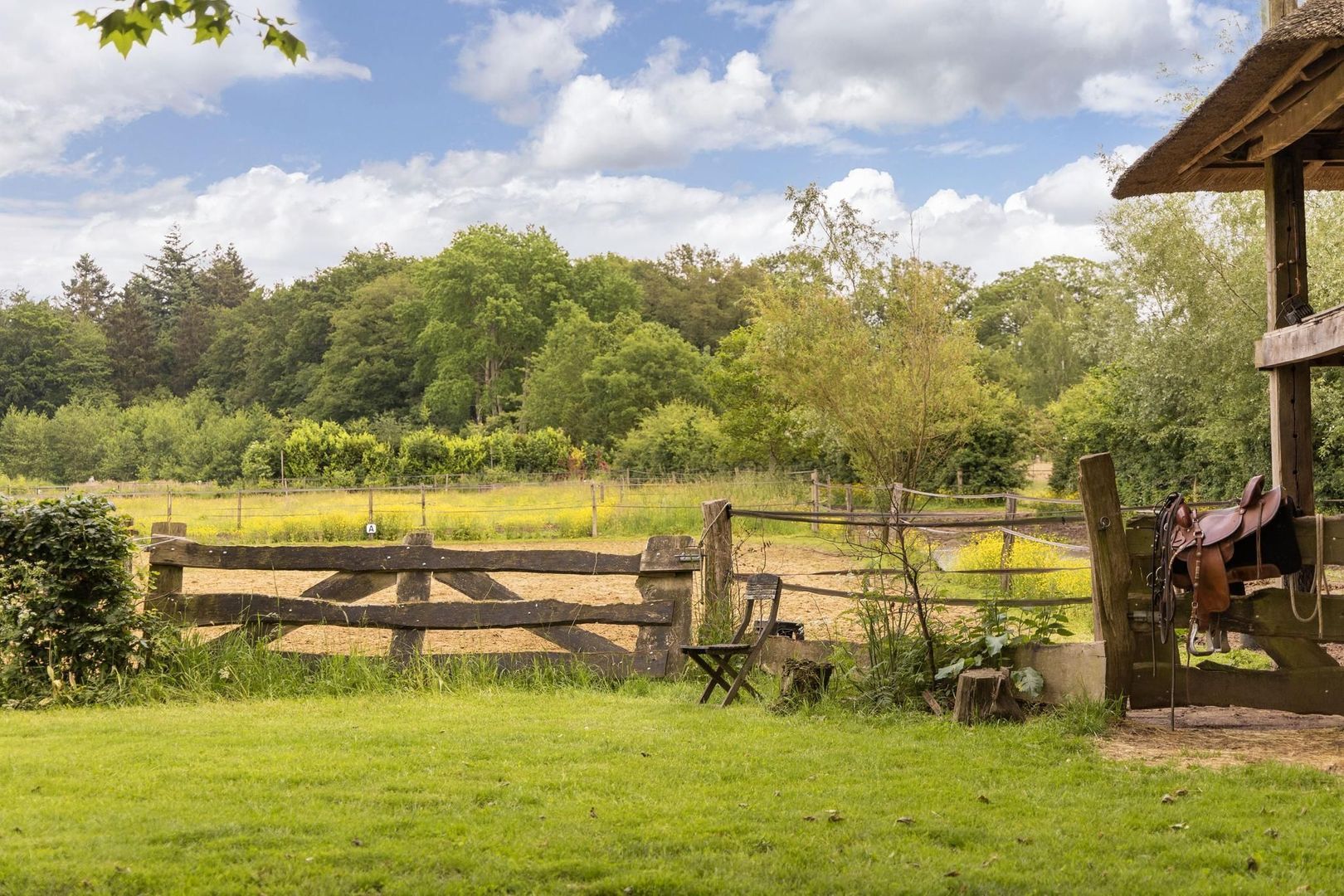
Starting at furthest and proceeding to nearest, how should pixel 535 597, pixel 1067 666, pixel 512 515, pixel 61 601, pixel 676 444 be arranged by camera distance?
pixel 676 444, pixel 512 515, pixel 535 597, pixel 61 601, pixel 1067 666

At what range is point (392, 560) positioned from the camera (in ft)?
28.9

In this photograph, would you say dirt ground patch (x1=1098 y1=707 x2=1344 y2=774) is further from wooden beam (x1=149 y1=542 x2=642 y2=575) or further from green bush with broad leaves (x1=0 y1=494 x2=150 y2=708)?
green bush with broad leaves (x1=0 y1=494 x2=150 y2=708)

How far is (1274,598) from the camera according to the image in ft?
21.0

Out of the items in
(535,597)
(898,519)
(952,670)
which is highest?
(898,519)

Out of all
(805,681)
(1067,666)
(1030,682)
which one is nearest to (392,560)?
(805,681)

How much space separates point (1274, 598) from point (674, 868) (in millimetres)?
3981

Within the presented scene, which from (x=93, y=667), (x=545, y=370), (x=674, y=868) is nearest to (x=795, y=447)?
(x=545, y=370)

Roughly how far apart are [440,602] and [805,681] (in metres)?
2.91

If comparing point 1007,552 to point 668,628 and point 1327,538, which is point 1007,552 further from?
point 1327,538

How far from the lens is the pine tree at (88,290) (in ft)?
285

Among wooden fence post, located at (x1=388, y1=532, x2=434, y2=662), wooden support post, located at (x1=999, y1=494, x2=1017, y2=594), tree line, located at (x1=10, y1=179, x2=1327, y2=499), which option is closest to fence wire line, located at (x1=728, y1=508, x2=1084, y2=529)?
wooden fence post, located at (x1=388, y1=532, x2=434, y2=662)

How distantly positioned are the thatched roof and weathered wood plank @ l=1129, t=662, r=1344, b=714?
3379 mm

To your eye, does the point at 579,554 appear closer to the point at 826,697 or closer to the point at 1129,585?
the point at 826,697

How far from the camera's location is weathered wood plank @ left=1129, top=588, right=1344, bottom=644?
6.38 meters
